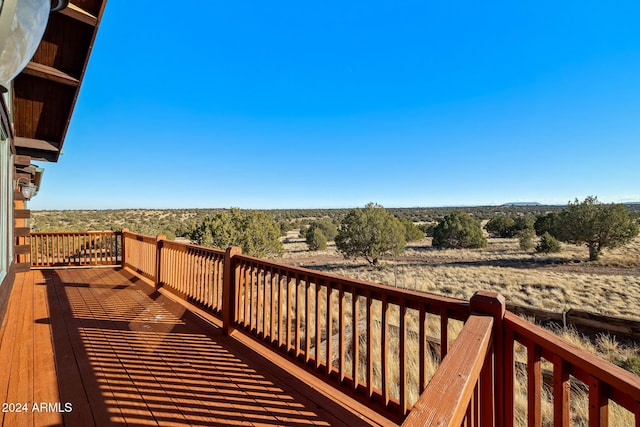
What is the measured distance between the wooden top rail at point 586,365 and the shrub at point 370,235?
20331mm

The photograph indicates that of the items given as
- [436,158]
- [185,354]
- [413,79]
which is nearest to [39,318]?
[185,354]

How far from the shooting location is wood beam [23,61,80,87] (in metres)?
4.07

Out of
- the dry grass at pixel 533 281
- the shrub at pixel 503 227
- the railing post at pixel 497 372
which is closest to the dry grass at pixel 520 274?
the dry grass at pixel 533 281

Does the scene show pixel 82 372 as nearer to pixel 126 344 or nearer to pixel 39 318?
pixel 126 344

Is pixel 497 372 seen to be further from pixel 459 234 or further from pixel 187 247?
pixel 459 234

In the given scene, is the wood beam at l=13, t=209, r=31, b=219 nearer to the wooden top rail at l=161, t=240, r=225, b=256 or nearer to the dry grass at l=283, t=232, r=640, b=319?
the wooden top rail at l=161, t=240, r=225, b=256

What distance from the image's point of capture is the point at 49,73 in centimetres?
416

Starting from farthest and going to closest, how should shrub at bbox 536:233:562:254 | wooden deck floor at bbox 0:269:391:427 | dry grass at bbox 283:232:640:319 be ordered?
shrub at bbox 536:233:562:254
dry grass at bbox 283:232:640:319
wooden deck floor at bbox 0:269:391:427

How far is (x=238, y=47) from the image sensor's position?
13234mm

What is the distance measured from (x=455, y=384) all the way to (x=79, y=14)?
503 cm

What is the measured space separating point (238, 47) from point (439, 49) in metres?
9.60

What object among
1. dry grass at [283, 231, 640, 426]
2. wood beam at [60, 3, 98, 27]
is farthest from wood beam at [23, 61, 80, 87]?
dry grass at [283, 231, 640, 426]

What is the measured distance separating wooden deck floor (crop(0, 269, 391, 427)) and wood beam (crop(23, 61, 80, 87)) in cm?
340

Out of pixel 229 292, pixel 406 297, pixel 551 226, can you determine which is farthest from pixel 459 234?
pixel 406 297
